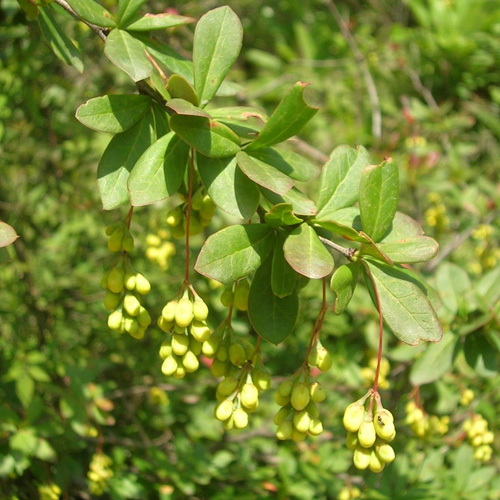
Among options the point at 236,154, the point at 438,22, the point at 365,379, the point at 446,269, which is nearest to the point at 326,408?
the point at 365,379

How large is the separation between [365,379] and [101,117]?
166 centimetres

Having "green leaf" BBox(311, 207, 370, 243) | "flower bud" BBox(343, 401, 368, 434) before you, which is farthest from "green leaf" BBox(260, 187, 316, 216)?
"flower bud" BBox(343, 401, 368, 434)

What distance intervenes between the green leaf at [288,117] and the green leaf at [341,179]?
0.44ft

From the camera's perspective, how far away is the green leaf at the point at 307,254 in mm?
831

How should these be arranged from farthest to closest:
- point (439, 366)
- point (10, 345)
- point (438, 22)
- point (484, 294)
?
point (438, 22)
point (10, 345)
point (484, 294)
point (439, 366)

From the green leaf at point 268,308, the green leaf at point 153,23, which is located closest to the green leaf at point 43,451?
the green leaf at point 268,308

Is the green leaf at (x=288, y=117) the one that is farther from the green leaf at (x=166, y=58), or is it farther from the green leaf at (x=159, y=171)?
the green leaf at (x=166, y=58)

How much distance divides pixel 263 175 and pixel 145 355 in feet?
5.17

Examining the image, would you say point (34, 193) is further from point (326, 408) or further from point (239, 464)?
point (326, 408)

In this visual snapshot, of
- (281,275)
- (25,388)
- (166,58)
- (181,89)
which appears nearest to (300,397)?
(281,275)

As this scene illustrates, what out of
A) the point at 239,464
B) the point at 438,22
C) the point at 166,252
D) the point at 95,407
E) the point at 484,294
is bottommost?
the point at 438,22

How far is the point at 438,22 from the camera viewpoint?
243 inches

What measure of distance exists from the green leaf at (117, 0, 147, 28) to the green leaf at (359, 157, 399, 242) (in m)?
0.49

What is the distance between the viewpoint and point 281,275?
3.12ft
